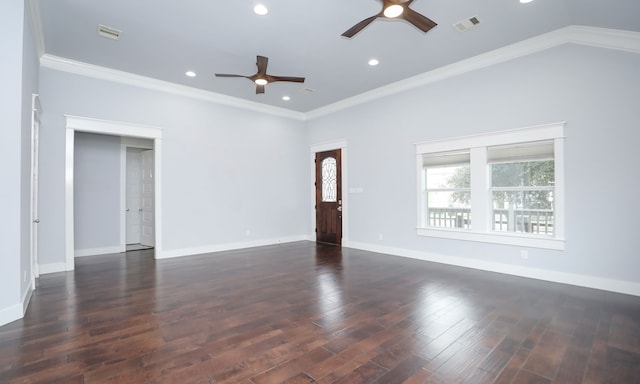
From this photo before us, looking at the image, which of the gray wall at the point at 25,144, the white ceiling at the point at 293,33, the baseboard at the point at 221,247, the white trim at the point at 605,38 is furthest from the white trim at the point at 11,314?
the white trim at the point at 605,38

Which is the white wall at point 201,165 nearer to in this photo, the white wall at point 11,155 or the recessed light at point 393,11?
the white wall at point 11,155

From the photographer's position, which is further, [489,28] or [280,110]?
[280,110]

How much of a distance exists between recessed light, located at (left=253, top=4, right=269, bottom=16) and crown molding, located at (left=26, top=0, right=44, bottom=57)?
2.41m

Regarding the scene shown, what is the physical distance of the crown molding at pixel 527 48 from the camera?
3790 mm

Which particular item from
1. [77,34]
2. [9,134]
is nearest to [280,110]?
[77,34]

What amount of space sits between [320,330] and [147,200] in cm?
611

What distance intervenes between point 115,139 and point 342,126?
5076 mm

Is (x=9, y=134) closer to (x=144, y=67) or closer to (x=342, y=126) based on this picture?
(x=144, y=67)

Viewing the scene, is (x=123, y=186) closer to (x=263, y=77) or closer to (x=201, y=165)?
(x=201, y=165)

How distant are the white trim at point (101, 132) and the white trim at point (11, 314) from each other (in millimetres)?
2273

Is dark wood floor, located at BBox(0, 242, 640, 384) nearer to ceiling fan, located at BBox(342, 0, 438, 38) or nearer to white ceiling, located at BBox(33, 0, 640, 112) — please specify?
ceiling fan, located at BBox(342, 0, 438, 38)

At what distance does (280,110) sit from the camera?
7738 millimetres

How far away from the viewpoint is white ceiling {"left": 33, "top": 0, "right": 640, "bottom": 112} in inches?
141

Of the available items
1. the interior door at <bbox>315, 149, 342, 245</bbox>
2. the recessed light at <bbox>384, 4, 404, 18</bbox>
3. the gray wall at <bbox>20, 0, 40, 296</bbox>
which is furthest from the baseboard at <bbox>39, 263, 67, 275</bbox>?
the recessed light at <bbox>384, 4, 404, 18</bbox>
